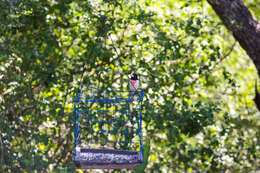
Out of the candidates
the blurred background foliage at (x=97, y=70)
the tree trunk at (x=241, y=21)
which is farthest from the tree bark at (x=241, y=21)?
the blurred background foliage at (x=97, y=70)

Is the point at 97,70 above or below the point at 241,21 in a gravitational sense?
below

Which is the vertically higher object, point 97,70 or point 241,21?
point 241,21

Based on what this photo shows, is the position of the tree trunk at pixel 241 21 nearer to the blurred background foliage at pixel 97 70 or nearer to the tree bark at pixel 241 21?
the tree bark at pixel 241 21

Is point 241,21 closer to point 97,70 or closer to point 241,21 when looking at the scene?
point 241,21

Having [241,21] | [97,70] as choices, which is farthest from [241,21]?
[97,70]

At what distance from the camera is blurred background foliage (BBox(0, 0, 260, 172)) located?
354 cm

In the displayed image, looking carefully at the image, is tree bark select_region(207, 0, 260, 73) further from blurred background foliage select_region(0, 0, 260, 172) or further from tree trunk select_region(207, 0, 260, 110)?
blurred background foliage select_region(0, 0, 260, 172)

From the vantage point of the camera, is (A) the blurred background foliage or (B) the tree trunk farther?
(B) the tree trunk

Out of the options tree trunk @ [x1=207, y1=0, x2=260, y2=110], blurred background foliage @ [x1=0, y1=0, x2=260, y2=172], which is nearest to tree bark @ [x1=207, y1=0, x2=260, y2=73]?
tree trunk @ [x1=207, y1=0, x2=260, y2=110]

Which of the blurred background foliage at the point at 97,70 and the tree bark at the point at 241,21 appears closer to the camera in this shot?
the blurred background foliage at the point at 97,70

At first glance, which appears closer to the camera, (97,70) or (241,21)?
(97,70)

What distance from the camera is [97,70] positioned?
3469 mm

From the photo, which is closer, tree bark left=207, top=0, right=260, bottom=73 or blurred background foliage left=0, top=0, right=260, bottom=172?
blurred background foliage left=0, top=0, right=260, bottom=172

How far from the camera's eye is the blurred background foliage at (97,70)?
3541mm
